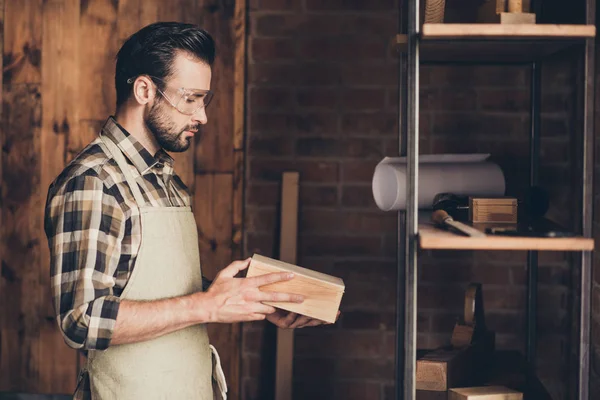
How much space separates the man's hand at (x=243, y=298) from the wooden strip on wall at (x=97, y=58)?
1.31 m

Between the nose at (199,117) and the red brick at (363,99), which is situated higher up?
the red brick at (363,99)

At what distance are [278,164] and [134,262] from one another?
1.06 metres

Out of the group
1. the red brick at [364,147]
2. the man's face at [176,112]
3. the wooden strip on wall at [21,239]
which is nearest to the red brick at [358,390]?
the red brick at [364,147]

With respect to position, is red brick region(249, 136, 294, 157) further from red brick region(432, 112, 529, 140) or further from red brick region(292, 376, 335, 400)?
red brick region(292, 376, 335, 400)

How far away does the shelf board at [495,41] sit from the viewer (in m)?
1.67

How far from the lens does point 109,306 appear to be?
5.71 ft

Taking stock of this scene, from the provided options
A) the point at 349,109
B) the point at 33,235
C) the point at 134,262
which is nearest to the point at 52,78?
the point at 33,235

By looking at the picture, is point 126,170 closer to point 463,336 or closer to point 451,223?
point 451,223

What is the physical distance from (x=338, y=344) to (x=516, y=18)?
1.53 metres

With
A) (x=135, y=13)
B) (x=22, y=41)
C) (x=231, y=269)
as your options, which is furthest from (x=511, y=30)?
(x=22, y=41)

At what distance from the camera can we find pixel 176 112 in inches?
79.9

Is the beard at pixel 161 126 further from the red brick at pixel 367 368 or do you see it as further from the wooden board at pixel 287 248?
the red brick at pixel 367 368

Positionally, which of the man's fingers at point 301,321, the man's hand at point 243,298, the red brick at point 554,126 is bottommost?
the man's fingers at point 301,321

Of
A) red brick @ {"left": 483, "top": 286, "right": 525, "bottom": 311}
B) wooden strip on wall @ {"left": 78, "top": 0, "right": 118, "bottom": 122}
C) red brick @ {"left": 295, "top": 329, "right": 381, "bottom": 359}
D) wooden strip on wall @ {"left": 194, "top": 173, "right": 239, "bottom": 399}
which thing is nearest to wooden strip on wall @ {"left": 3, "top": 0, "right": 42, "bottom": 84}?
wooden strip on wall @ {"left": 78, "top": 0, "right": 118, "bottom": 122}
